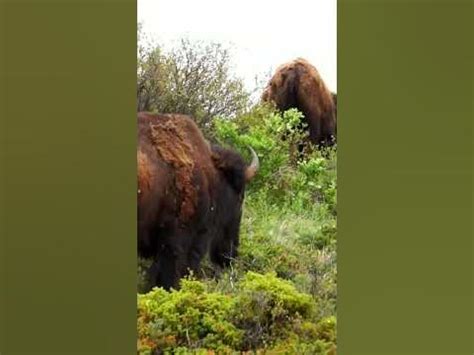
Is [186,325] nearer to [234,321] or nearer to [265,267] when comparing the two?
[234,321]

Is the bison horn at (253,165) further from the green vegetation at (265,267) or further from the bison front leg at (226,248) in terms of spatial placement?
the bison front leg at (226,248)

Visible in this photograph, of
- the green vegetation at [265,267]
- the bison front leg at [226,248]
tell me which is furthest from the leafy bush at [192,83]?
the bison front leg at [226,248]

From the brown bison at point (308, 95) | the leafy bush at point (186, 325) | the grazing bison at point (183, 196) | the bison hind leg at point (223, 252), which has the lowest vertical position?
the leafy bush at point (186, 325)

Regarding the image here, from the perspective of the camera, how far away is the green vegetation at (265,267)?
4.57 meters
